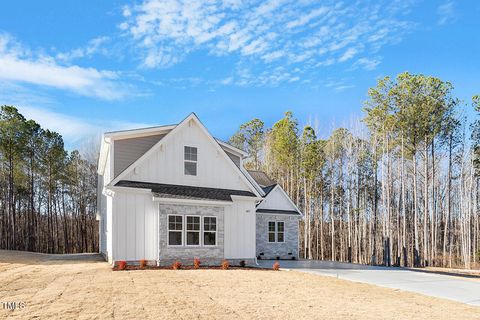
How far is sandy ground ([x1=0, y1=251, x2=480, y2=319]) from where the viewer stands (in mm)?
7750

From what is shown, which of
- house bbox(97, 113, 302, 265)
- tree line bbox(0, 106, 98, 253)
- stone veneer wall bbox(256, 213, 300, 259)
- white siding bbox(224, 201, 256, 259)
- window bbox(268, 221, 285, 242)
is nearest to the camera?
house bbox(97, 113, 302, 265)

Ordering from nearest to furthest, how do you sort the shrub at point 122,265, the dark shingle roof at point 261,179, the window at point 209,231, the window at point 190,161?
the shrub at point 122,265 → the window at point 209,231 → the window at point 190,161 → the dark shingle roof at point 261,179

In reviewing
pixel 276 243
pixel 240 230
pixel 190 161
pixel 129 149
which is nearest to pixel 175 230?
pixel 240 230

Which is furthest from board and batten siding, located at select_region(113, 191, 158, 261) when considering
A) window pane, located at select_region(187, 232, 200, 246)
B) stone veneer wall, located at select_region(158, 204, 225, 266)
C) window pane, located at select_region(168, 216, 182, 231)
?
window pane, located at select_region(187, 232, 200, 246)

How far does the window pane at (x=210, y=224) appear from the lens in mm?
16906

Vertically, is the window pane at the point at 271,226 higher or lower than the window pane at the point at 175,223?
lower

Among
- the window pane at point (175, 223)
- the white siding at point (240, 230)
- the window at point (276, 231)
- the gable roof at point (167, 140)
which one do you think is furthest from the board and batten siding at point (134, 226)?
the window at point (276, 231)

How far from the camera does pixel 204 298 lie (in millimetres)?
9352

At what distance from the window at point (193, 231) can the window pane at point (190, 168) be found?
83.7 inches

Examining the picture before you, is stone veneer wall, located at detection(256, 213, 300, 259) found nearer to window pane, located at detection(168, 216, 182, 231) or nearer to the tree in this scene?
window pane, located at detection(168, 216, 182, 231)

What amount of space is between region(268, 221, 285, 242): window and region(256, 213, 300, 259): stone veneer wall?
0.68 ft

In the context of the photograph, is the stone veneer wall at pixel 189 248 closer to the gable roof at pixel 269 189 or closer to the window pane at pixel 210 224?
the window pane at pixel 210 224

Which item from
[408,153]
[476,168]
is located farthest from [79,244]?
[476,168]

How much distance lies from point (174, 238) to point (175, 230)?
0.34 m
